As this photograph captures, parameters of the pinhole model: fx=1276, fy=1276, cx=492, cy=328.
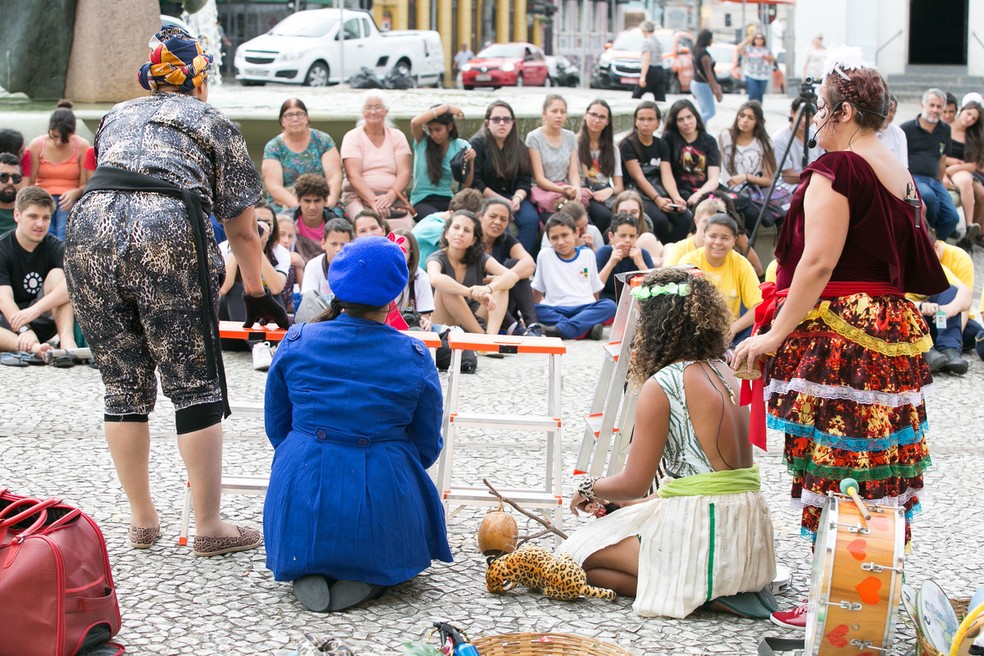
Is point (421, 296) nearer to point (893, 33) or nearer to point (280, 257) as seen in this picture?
point (280, 257)

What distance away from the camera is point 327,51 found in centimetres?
2459

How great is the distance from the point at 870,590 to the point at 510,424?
6.18 feet

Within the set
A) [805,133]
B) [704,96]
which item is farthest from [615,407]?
[704,96]

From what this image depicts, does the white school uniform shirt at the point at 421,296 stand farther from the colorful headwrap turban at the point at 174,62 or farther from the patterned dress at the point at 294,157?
the colorful headwrap turban at the point at 174,62

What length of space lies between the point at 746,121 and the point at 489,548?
7698 mm

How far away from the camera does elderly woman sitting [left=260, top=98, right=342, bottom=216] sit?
9.90 meters

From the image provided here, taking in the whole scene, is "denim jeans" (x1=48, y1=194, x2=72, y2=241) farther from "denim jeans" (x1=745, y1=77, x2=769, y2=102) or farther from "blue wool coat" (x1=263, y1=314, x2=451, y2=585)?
"denim jeans" (x1=745, y1=77, x2=769, y2=102)

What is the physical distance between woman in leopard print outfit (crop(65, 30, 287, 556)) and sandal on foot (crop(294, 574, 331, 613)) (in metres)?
0.52

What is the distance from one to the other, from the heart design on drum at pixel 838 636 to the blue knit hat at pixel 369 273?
1.69 metres

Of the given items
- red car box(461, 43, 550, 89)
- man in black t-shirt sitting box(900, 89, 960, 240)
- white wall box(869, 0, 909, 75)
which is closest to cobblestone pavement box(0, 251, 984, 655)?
man in black t-shirt sitting box(900, 89, 960, 240)

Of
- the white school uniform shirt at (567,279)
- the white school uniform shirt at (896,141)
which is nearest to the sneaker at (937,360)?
the white school uniform shirt at (567,279)

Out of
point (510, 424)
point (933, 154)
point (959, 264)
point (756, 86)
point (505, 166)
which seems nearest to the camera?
point (510, 424)

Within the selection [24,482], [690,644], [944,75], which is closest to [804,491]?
[690,644]

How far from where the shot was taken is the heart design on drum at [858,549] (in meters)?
3.33
